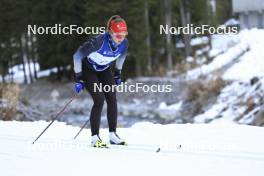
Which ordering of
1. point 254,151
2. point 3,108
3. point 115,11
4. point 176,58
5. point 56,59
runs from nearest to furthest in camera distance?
point 254,151, point 3,108, point 115,11, point 56,59, point 176,58

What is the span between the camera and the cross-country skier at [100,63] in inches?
262

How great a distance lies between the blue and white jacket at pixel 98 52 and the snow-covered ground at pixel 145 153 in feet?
3.51

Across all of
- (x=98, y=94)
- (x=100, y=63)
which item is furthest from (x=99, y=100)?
(x=100, y=63)

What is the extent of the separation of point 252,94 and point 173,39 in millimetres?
25436

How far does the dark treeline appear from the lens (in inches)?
1267

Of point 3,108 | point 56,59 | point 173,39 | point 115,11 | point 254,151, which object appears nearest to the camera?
point 254,151

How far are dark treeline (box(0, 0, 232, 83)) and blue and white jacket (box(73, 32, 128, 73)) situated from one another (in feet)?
80.7

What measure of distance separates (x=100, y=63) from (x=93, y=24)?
24914 millimetres

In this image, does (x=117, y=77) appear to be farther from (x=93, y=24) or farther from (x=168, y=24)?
(x=168, y=24)

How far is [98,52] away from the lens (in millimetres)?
6703

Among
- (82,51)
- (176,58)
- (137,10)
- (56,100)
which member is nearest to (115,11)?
(137,10)

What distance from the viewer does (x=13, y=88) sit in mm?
18203

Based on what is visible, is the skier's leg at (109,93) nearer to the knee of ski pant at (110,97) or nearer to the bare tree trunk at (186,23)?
the knee of ski pant at (110,97)

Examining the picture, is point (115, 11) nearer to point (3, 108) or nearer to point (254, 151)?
point (3, 108)
